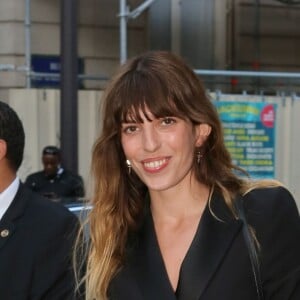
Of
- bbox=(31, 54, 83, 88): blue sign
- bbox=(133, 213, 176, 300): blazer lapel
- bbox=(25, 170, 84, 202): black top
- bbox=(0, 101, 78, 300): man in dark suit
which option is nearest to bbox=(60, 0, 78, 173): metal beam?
bbox=(25, 170, 84, 202): black top

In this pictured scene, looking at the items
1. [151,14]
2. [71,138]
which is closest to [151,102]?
[71,138]

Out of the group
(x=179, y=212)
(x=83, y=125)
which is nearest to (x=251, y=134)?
(x=83, y=125)

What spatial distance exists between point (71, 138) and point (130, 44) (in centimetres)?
342

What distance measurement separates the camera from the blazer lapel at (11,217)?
2.61 meters

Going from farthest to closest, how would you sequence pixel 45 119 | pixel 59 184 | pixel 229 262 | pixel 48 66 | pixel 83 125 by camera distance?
pixel 48 66
pixel 83 125
pixel 45 119
pixel 59 184
pixel 229 262

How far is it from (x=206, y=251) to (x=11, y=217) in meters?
0.74

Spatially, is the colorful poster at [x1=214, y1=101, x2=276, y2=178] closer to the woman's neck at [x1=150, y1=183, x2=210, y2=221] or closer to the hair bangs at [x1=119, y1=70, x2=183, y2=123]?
the woman's neck at [x1=150, y1=183, x2=210, y2=221]

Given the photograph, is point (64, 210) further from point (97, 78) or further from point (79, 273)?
point (97, 78)

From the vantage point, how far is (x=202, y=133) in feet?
8.30

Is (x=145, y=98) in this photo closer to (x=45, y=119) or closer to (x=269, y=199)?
(x=269, y=199)

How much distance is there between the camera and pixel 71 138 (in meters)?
7.35

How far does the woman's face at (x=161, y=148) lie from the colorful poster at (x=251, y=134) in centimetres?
612

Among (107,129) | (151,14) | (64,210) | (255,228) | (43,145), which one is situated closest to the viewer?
(255,228)

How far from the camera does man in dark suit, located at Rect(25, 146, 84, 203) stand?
7746mm
